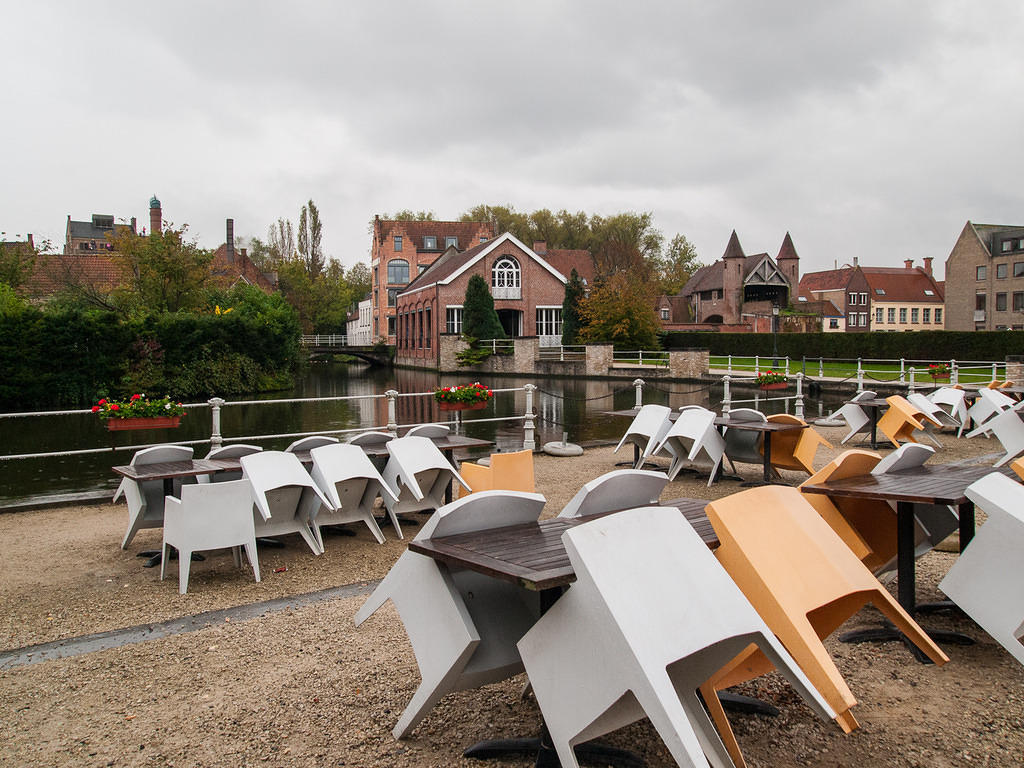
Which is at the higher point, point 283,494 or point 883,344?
point 883,344

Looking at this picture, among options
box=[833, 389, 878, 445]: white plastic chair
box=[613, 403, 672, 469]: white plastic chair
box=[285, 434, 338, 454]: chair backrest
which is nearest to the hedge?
box=[833, 389, 878, 445]: white plastic chair

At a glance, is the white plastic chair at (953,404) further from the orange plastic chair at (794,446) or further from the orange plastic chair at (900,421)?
the orange plastic chair at (794,446)

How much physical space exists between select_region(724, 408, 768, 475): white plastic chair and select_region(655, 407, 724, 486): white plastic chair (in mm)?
130

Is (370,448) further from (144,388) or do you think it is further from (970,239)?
(970,239)

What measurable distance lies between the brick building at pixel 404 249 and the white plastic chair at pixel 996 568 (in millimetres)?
59220

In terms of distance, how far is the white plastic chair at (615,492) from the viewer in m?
3.22

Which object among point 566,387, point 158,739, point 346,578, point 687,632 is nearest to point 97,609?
point 346,578

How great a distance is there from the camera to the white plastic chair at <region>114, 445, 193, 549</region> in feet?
17.7

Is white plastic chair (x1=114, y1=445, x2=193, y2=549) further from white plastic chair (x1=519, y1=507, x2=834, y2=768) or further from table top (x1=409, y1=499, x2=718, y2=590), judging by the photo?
white plastic chair (x1=519, y1=507, x2=834, y2=768)

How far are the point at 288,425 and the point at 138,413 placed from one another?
10.1 m

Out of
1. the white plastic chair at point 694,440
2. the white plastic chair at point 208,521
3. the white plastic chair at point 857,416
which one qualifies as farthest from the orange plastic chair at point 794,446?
the white plastic chair at point 208,521

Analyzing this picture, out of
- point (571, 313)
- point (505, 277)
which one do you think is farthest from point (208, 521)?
point (505, 277)

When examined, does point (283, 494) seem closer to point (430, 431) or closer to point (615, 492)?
point (430, 431)

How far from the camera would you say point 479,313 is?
40625 mm
